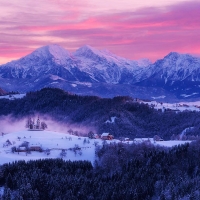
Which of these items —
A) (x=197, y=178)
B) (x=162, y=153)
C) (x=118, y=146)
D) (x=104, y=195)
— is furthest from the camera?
(x=118, y=146)

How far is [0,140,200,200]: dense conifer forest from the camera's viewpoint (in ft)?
383

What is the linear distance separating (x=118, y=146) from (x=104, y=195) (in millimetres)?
61046

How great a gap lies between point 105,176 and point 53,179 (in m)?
13.4

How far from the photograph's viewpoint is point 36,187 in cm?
12238

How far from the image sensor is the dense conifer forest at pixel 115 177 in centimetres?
11662

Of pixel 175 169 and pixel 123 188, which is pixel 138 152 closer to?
pixel 175 169

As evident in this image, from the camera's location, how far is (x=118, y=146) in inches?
6939

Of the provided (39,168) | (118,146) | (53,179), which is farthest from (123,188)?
(118,146)

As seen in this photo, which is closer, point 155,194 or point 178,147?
point 155,194

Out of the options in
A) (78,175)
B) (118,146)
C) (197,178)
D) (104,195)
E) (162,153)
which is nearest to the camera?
(104,195)

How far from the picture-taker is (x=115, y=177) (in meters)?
131

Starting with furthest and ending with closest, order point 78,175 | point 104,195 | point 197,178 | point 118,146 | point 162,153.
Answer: point 118,146 < point 162,153 < point 78,175 < point 197,178 < point 104,195

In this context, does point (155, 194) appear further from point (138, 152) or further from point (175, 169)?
point (138, 152)

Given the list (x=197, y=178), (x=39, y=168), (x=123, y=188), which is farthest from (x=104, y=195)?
(x=39, y=168)
